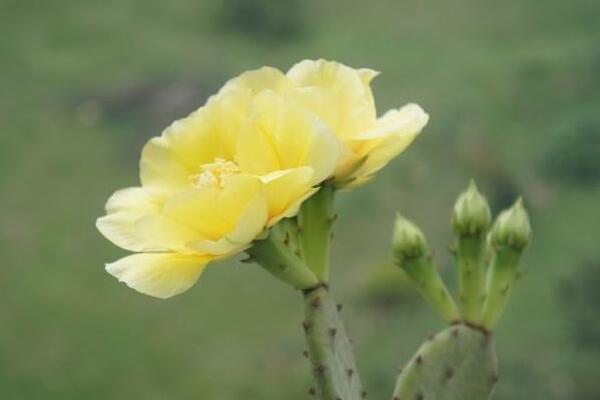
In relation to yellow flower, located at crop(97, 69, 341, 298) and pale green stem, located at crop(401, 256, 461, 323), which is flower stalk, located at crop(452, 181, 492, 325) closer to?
pale green stem, located at crop(401, 256, 461, 323)

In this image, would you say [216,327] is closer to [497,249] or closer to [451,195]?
[451,195]

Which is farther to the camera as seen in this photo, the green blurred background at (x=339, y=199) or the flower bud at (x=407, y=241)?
the green blurred background at (x=339, y=199)

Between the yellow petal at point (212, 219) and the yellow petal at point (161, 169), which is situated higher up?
the yellow petal at point (161, 169)

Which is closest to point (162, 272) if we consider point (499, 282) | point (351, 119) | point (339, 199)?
point (351, 119)

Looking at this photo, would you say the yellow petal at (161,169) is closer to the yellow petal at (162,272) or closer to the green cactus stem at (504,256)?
the yellow petal at (162,272)

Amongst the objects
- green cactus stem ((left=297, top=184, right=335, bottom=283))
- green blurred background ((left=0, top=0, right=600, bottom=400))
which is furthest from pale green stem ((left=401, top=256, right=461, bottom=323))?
green blurred background ((left=0, top=0, right=600, bottom=400))

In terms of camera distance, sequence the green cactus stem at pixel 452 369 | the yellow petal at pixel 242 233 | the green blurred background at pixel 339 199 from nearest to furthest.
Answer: the yellow petal at pixel 242 233 < the green cactus stem at pixel 452 369 < the green blurred background at pixel 339 199

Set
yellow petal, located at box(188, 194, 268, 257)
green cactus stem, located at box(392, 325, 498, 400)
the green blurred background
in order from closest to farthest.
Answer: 1. yellow petal, located at box(188, 194, 268, 257)
2. green cactus stem, located at box(392, 325, 498, 400)
3. the green blurred background

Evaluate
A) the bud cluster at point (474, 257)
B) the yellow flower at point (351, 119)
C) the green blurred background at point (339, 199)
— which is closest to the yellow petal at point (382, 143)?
the yellow flower at point (351, 119)
